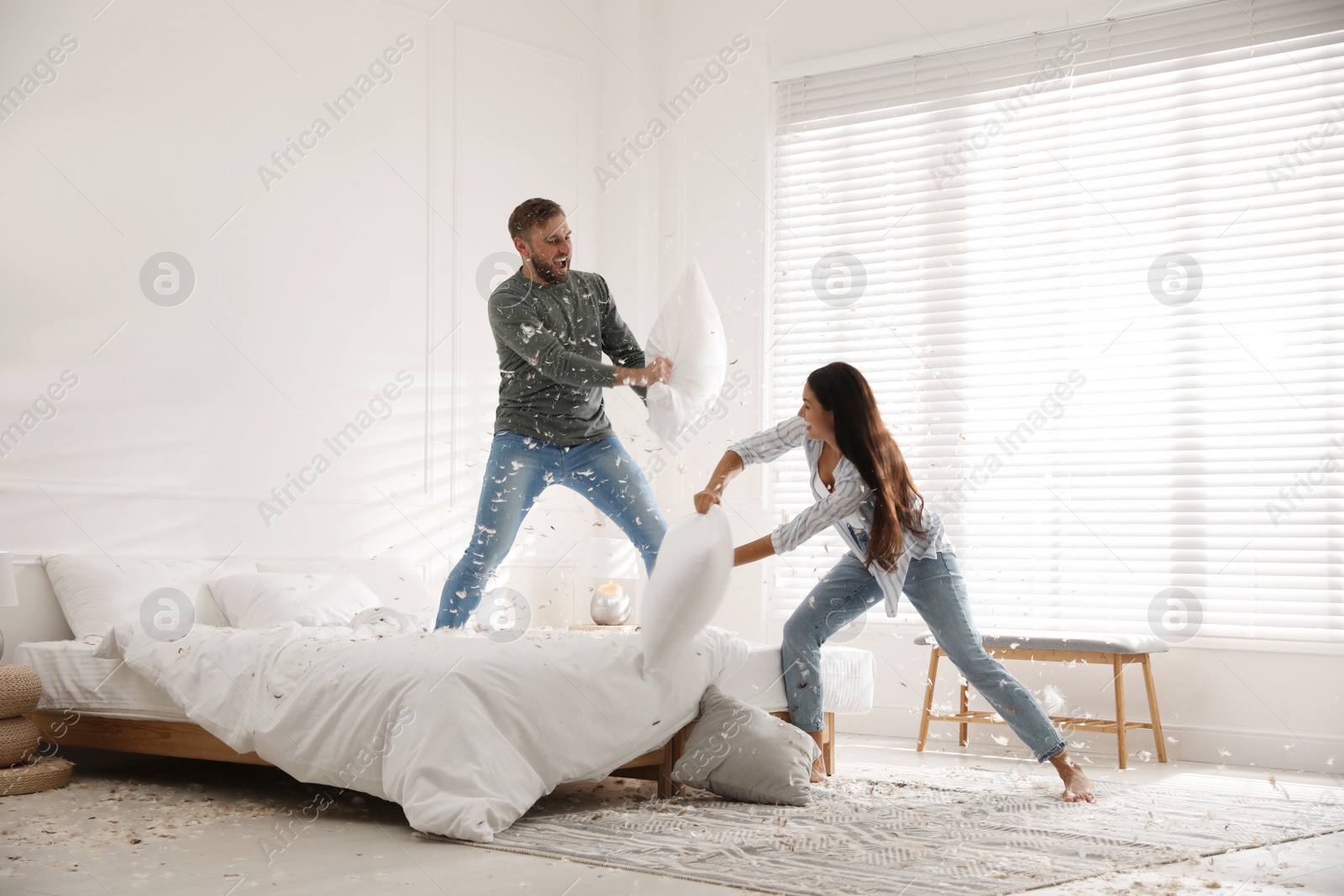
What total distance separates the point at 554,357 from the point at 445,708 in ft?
3.91

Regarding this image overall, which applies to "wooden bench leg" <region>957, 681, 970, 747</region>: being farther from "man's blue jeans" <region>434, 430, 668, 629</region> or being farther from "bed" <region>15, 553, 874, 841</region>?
"man's blue jeans" <region>434, 430, 668, 629</region>

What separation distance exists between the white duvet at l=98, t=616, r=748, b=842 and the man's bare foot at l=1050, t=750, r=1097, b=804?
931mm

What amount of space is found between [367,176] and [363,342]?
2.37 feet

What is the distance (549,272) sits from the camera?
3.73 metres

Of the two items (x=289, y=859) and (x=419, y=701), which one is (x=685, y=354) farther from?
(x=289, y=859)

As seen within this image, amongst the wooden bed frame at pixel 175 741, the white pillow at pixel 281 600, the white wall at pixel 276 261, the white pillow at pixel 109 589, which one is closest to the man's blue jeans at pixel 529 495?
the wooden bed frame at pixel 175 741

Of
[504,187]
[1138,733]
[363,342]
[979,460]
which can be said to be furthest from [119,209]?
[1138,733]

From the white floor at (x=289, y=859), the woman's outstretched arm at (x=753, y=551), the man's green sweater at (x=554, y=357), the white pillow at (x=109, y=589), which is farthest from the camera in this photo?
the white pillow at (x=109, y=589)

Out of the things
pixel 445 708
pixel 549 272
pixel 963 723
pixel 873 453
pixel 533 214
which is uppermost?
pixel 533 214

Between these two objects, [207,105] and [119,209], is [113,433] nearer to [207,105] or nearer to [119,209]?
[119,209]

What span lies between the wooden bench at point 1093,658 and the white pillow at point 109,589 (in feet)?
8.97

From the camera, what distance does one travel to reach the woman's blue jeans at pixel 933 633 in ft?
11.0

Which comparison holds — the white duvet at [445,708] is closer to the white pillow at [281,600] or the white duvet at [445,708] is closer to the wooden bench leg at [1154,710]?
the white pillow at [281,600]

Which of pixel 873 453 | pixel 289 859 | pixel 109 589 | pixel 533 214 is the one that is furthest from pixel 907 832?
pixel 109 589
